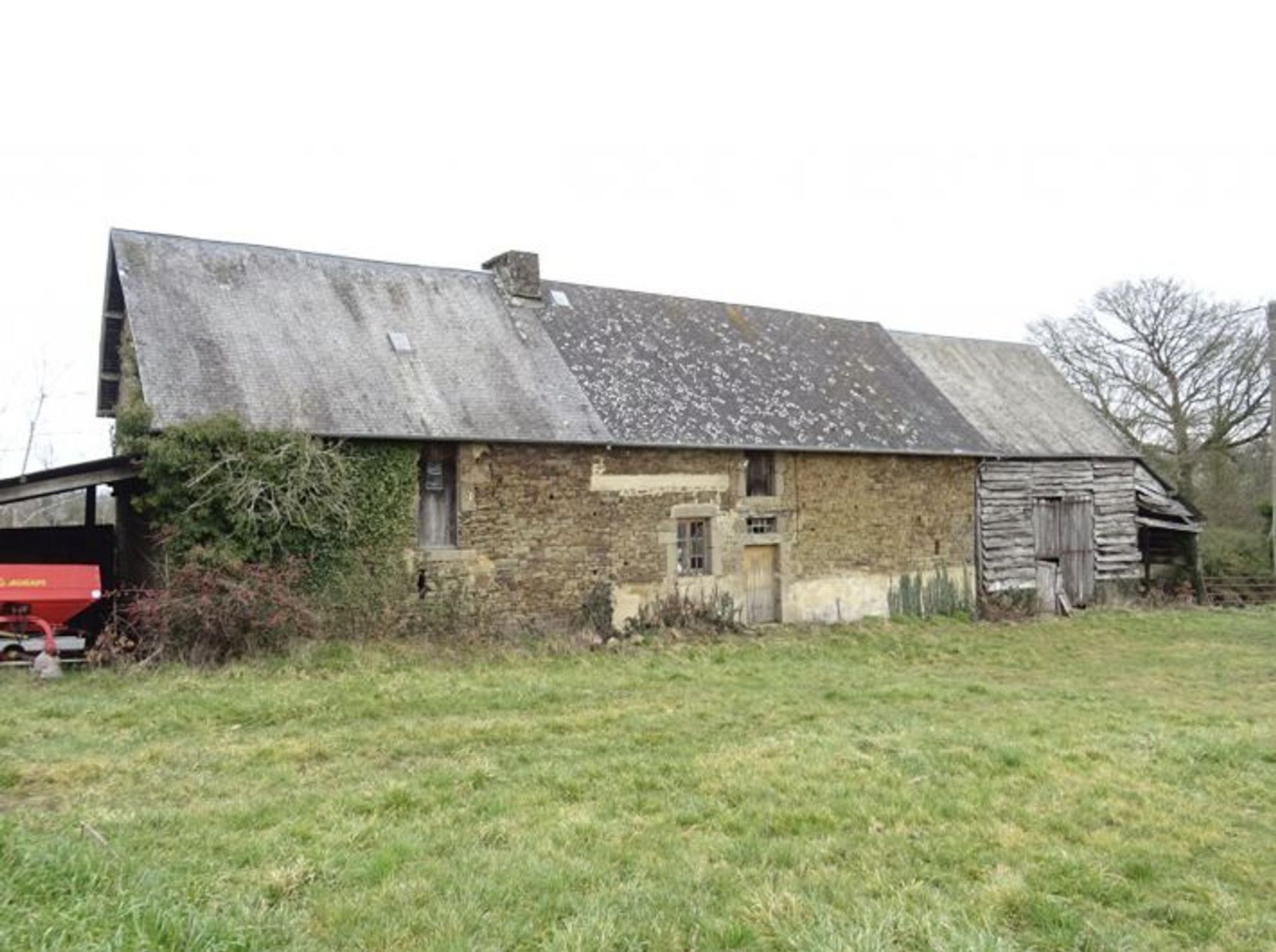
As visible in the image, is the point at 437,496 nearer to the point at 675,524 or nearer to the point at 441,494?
the point at 441,494

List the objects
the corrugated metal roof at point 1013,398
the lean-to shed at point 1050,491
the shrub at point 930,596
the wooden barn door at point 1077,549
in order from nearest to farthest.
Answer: the shrub at point 930,596, the lean-to shed at point 1050,491, the wooden barn door at point 1077,549, the corrugated metal roof at point 1013,398

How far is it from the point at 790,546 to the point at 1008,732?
8.30m

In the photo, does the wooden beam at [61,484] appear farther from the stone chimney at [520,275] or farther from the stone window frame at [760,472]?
the stone window frame at [760,472]

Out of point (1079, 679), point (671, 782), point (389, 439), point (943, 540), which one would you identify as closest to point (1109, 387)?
point (943, 540)

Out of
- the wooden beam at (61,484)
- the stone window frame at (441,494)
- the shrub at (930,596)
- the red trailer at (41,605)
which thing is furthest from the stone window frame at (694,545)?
the red trailer at (41,605)

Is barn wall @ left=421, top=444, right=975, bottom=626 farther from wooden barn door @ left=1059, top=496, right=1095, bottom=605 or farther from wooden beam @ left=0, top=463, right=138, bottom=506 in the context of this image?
wooden beam @ left=0, top=463, right=138, bottom=506

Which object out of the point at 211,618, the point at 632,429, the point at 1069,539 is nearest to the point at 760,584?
the point at 632,429

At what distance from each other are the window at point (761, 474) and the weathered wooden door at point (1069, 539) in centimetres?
705

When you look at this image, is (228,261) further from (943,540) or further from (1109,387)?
(1109,387)

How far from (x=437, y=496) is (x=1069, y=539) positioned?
14.1 metres

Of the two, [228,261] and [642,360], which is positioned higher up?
[228,261]

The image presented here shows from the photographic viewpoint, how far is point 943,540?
1869 cm

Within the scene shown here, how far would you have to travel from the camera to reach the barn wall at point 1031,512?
64.0 ft

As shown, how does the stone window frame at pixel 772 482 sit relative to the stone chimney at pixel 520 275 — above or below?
below
